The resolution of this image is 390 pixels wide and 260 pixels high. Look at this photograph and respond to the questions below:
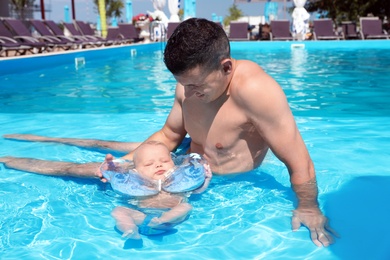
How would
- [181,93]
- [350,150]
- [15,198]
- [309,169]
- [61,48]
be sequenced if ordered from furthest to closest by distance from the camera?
1. [61,48]
2. [350,150]
3. [15,198]
4. [181,93]
5. [309,169]

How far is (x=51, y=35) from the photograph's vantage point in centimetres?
1498

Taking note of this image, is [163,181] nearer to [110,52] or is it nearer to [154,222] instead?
[154,222]

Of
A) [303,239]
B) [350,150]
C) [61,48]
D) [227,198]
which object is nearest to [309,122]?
[350,150]

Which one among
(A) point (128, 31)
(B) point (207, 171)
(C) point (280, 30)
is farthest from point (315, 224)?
(A) point (128, 31)

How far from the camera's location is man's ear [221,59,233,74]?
224 cm

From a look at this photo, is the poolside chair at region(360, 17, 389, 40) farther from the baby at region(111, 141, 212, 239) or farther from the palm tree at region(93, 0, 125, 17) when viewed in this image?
the palm tree at region(93, 0, 125, 17)

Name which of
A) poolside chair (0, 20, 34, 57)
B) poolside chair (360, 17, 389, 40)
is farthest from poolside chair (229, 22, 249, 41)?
poolside chair (0, 20, 34, 57)

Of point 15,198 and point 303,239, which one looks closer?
point 303,239

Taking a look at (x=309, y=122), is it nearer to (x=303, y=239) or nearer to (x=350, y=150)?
(x=350, y=150)

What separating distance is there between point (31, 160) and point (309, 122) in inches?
116

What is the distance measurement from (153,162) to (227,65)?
72 cm

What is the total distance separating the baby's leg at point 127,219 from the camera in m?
2.24

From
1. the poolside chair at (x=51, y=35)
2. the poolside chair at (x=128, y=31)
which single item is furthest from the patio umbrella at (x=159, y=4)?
the poolside chair at (x=51, y=35)

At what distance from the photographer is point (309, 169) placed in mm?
2422
